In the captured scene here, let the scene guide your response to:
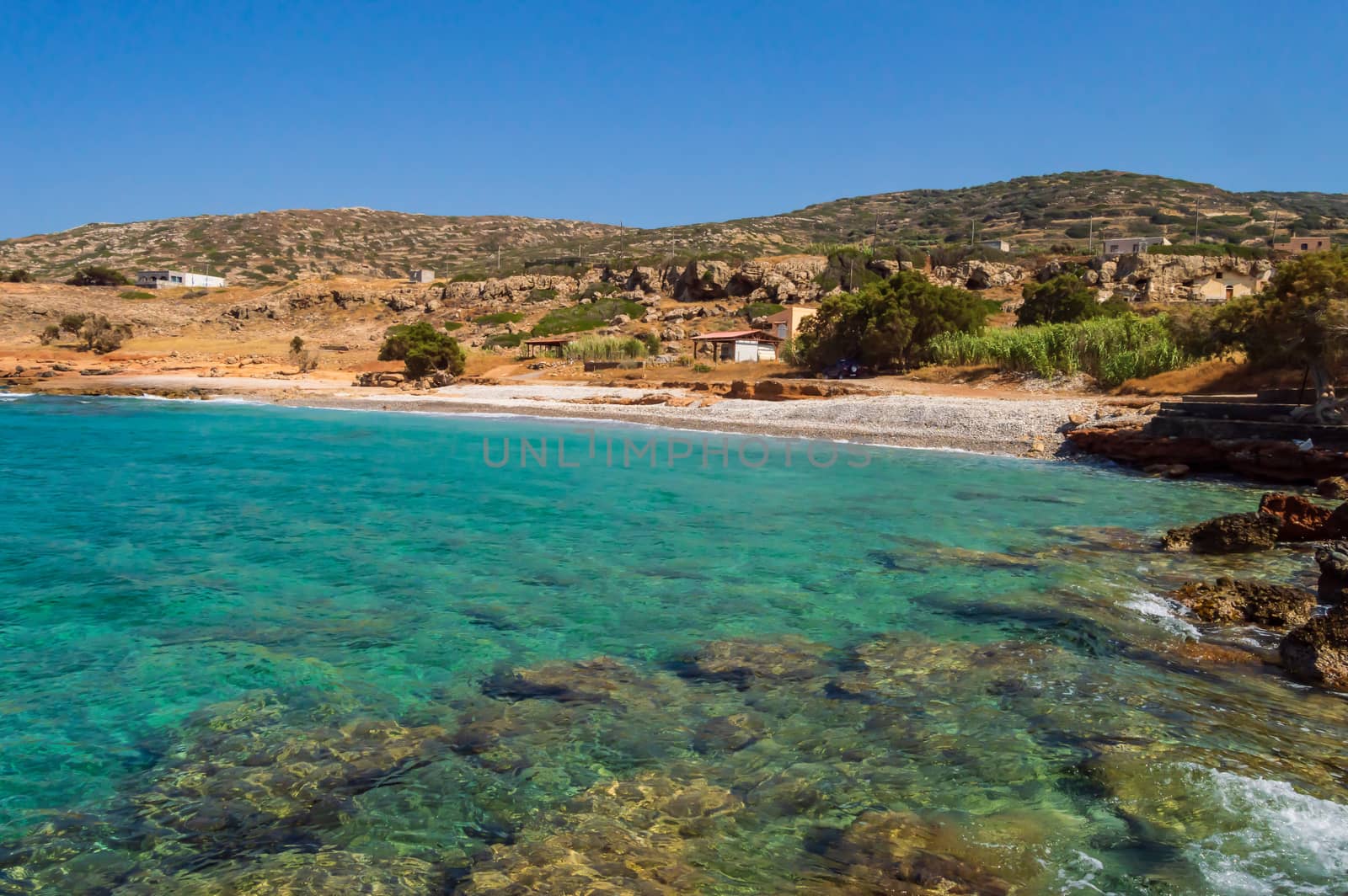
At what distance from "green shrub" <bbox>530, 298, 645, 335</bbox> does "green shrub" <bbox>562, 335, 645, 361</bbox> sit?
32.7 feet

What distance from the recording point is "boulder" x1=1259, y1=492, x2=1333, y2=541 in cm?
1195

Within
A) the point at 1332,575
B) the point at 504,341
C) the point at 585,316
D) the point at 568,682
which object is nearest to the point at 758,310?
the point at 585,316

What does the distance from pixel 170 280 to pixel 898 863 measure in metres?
92.2

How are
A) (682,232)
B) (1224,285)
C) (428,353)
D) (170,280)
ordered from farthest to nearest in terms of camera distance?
1. (682,232)
2. (170,280)
3. (1224,285)
4. (428,353)

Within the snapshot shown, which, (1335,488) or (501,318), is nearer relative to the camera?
(1335,488)

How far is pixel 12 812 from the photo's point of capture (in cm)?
505

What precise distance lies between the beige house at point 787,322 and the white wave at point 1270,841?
43709 millimetres

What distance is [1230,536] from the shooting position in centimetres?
1142

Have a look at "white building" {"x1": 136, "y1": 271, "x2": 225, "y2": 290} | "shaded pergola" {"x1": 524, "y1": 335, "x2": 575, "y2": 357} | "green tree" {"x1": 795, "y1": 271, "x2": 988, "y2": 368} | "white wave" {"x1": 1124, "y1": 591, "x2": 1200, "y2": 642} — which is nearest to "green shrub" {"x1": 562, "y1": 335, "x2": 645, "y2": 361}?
"shaded pergola" {"x1": 524, "y1": 335, "x2": 575, "y2": 357}

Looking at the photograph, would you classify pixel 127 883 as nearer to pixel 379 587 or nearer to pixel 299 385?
pixel 379 587

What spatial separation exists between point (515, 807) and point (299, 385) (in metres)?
39.9

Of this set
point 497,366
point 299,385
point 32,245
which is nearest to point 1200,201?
point 497,366

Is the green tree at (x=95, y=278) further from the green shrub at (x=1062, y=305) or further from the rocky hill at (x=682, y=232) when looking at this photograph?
the green shrub at (x=1062, y=305)

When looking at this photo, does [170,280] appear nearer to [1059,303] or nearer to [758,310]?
[758,310]
